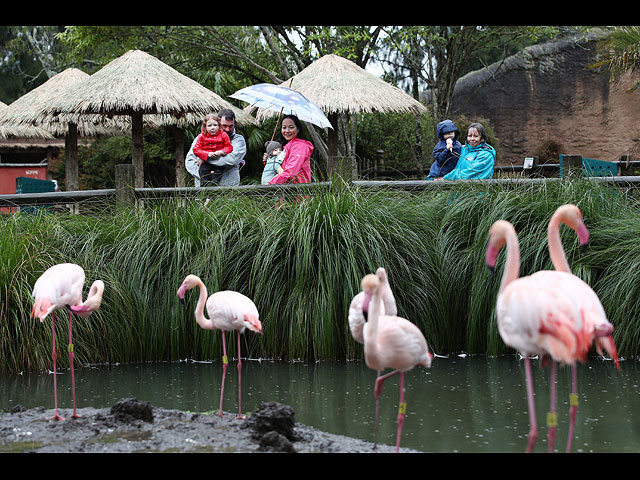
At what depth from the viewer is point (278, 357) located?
6988 mm

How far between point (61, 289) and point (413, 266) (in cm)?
315

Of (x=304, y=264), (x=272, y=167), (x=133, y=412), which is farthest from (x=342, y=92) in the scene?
(x=133, y=412)

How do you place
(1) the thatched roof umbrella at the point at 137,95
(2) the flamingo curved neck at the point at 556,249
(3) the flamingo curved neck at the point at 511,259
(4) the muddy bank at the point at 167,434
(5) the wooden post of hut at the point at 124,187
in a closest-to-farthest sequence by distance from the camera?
(3) the flamingo curved neck at the point at 511,259
(2) the flamingo curved neck at the point at 556,249
(4) the muddy bank at the point at 167,434
(5) the wooden post of hut at the point at 124,187
(1) the thatched roof umbrella at the point at 137,95

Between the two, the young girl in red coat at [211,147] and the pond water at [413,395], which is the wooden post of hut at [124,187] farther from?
the pond water at [413,395]

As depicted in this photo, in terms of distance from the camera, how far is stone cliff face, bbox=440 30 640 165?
20625 mm

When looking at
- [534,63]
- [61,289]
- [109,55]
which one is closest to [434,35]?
[534,63]

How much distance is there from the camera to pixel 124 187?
795 cm

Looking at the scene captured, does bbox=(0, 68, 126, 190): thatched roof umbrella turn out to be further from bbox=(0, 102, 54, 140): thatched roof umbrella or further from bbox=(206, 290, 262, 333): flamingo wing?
bbox=(206, 290, 262, 333): flamingo wing

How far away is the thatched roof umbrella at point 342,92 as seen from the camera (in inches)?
507

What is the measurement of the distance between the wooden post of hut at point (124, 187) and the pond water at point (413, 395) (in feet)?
5.68

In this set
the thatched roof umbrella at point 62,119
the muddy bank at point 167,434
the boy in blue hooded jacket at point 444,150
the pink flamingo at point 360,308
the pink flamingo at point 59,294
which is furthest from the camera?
the thatched roof umbrella at point 62,119

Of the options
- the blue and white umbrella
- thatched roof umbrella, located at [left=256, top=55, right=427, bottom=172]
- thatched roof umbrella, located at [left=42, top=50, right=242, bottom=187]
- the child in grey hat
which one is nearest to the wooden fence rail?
the child in grey hat

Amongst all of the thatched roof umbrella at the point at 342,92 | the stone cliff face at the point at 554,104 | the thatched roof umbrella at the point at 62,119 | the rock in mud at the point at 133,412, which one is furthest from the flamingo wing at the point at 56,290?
the stone cliff face at the point at 554,104

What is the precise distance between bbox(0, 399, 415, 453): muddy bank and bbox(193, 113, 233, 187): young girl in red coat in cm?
473
